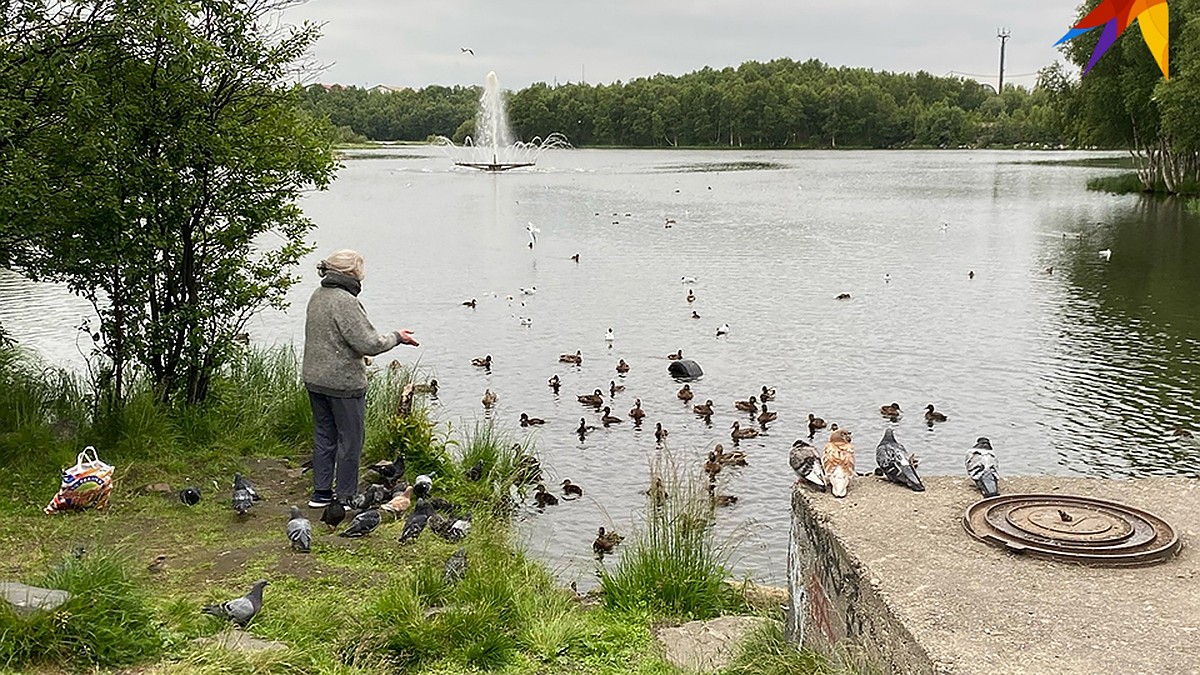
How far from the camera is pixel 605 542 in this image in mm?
9320

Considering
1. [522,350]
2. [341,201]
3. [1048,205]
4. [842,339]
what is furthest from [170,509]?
[1048,205]

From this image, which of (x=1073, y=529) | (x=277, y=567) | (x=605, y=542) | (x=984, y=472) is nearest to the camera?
(x=1073, y=529)

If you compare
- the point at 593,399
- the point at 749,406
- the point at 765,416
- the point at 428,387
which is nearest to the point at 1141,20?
the point at 765,416

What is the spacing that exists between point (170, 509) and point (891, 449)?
5339 millimetres

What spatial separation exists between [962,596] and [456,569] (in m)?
3.15

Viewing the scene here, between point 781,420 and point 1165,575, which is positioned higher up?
point 1165,575

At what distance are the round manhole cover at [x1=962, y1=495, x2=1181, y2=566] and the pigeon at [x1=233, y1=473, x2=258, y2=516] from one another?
521cm

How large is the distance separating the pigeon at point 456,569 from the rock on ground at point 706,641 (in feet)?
4.21

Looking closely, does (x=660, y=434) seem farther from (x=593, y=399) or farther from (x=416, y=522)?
(x=416, y=522)

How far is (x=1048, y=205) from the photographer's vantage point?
4912 centimetres

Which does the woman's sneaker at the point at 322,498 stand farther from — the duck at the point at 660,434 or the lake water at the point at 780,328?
the duck at the point at 660,434

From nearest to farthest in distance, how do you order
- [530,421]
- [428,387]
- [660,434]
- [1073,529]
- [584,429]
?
1. [1073,529]
2. [660,434]
3. [584,429]
4. [530,421]
5. [428,387]

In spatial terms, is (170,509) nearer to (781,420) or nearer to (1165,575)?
(1165,575)

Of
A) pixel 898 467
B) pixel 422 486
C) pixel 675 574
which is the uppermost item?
pixel 898 467
